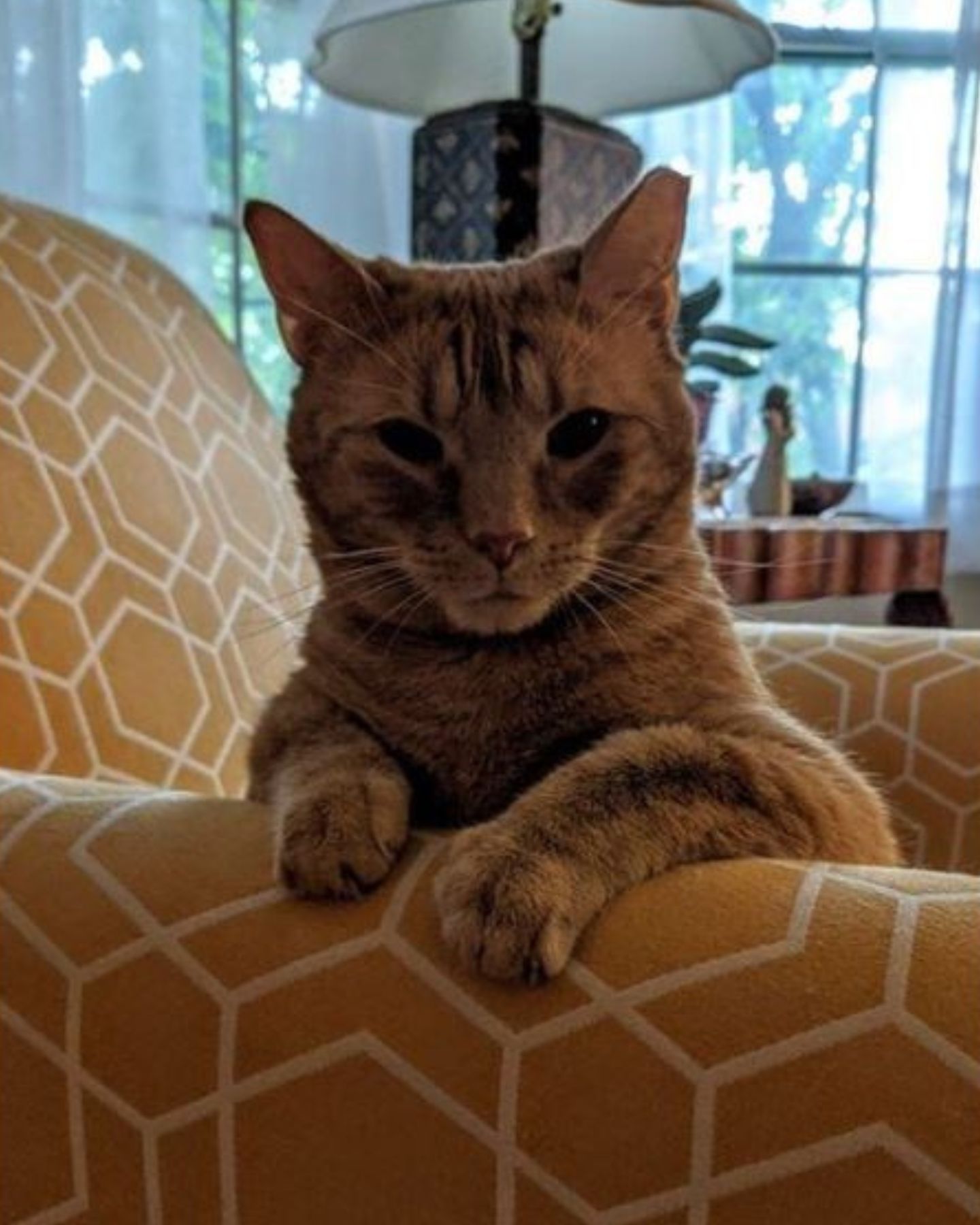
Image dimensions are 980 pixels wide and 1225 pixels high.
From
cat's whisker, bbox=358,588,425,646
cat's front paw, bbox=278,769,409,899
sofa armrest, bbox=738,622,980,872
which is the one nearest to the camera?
cat's front paw, bbox=278,769,409,899


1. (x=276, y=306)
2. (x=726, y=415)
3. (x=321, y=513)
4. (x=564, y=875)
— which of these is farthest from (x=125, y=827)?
(x=726, y=415)

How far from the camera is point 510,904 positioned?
502mm

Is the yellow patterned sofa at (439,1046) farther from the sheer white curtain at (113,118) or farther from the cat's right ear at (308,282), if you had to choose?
the sheer white curtain at (113,118)

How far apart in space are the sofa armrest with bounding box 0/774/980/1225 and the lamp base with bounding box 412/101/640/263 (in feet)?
4.24

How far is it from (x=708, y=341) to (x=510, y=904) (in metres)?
1.64

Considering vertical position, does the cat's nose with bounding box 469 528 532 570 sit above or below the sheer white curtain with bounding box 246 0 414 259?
below

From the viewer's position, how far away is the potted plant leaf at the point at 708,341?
1756 mm

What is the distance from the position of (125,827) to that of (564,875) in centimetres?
21

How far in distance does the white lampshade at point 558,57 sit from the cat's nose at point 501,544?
1221 millimetres

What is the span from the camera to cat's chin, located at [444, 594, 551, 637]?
0.77m

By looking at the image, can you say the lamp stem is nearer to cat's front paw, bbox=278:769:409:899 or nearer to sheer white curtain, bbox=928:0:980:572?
sheer white curtain, bbox=928:0:980:572

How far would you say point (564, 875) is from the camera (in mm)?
536

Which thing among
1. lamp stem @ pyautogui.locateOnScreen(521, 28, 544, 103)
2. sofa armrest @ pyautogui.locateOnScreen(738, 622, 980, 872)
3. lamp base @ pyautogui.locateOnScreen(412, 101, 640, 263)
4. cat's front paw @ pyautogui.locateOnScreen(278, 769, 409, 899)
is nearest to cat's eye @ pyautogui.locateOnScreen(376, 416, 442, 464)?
cat's front paw @ pyautogui.locateOnScreen(278, 769, 409, 899)

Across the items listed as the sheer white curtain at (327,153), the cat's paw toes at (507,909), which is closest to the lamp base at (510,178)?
the sheer white curtain at (327,153)
